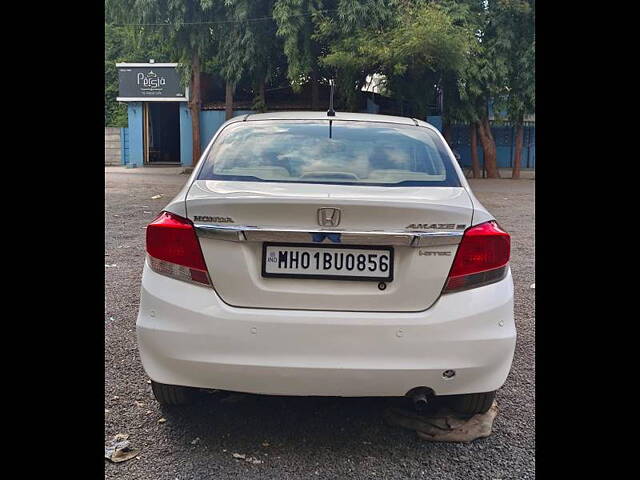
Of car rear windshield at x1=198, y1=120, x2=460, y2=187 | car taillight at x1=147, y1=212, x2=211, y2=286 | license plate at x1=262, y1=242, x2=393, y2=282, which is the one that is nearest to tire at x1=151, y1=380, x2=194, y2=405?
car taillight at x1=147, y1=212, x2=211, y2=286

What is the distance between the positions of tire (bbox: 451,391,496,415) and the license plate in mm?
874

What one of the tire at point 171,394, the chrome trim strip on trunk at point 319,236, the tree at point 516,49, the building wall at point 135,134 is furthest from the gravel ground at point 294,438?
the building wall at point 135,134

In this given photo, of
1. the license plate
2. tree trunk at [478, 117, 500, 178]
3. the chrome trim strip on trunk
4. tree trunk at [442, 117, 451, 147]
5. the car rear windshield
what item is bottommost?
the license plate

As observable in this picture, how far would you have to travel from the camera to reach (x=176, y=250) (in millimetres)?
2521

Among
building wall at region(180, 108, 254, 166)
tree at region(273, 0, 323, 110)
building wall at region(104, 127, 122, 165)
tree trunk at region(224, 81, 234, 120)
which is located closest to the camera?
tree at region(273, 0, 323, 110)

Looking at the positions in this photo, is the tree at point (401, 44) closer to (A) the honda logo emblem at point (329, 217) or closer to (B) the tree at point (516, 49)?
(B) the tree at point (516, 49)

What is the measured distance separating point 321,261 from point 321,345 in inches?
13.2

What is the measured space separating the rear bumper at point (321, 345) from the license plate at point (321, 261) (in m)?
0.15

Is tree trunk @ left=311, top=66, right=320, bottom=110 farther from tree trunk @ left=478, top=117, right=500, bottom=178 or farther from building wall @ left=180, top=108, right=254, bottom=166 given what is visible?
tree trunk @ left=478, top=117, right=500, bottom=178

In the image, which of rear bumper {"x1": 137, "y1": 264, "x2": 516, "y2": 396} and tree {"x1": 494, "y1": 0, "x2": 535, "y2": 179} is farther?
tree {"x1": 494, "y1": 0, "x2": 535, "y2": 179}

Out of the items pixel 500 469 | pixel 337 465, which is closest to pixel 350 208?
pixel 337 465

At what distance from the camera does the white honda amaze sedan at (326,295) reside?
2.42 meters

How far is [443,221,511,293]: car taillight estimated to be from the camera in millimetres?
2494

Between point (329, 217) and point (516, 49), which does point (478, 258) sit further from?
point (516, 49)
